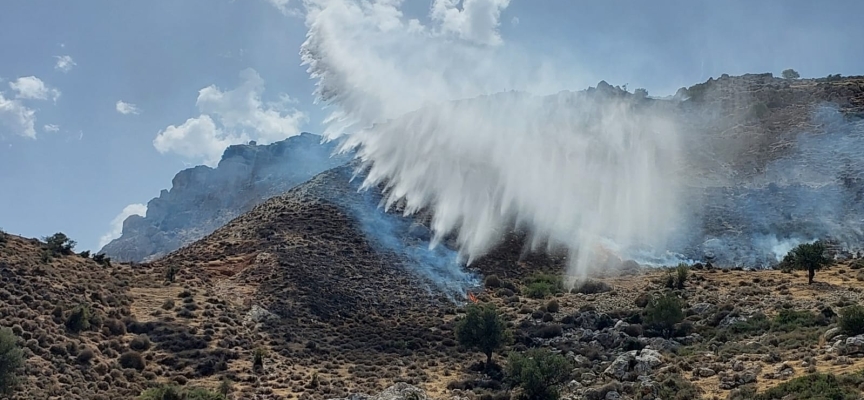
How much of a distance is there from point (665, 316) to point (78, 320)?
39682 mm

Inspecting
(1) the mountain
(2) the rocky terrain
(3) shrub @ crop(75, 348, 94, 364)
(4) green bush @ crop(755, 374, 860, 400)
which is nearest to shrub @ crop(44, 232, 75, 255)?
(2) the rocky terrain

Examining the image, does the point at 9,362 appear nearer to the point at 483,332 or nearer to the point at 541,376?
the point at 541,376

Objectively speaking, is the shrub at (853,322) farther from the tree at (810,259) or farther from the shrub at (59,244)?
the shrub at (59,244)

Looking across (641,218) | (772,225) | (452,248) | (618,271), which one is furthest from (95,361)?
(772,225)

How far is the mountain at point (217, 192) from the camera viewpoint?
493 ft

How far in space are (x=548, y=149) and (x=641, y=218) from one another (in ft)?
69.0

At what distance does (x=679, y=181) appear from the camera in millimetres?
89750

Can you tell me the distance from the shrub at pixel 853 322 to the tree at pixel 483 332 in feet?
69.1

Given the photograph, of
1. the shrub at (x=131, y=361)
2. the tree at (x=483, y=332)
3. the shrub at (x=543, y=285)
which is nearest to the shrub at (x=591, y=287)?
the shrub at (x=543, y=285)

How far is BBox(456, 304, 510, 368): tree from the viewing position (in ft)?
151

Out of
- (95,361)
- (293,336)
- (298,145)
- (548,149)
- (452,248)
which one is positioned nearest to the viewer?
(95,361)

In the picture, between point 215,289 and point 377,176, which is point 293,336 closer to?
point 215,289

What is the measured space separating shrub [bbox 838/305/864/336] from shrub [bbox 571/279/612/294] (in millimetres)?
27997

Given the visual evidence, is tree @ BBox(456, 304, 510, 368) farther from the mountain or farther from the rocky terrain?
→ the mountain
